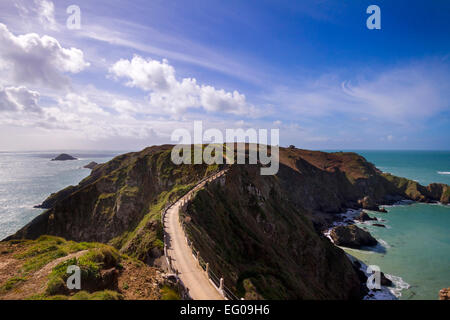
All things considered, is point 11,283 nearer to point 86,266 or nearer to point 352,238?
point 86,266

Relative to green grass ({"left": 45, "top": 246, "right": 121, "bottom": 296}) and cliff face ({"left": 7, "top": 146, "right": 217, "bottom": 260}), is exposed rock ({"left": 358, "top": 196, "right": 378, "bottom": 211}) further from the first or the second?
green grass ({"left": 45, "top": 246, "right": 121, "bottom": 296})

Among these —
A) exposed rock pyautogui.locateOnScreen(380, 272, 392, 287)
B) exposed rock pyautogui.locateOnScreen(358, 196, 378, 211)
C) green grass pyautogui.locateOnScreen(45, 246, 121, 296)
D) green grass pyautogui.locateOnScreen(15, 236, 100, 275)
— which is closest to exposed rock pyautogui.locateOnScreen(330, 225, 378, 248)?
exposed rock pyautogui.locateOnScreen(380, 272, 392, 287)

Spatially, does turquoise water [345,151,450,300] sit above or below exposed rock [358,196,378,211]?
below

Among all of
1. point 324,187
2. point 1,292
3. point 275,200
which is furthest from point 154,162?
point 324,187

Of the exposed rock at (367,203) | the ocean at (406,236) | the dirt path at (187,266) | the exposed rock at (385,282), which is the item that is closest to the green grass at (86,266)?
the dirt path at (187,266)

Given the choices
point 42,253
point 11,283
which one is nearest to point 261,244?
point 42,253

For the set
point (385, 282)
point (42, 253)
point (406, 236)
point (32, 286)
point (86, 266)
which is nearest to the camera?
point (32, 286)
